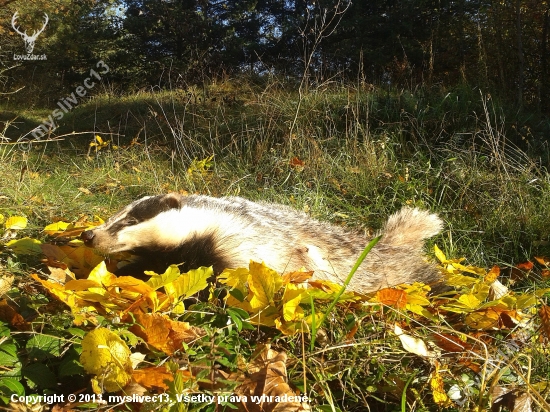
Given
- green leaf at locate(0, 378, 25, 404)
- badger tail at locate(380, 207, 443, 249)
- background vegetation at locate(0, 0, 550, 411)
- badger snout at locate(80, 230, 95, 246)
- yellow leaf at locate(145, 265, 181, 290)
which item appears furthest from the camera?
badger tail at locate(380, 207, 443, 249)

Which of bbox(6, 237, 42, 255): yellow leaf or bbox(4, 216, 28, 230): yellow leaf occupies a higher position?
bbox(4, 216, 28, 230): yellow leaf

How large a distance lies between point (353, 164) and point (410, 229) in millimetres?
1583

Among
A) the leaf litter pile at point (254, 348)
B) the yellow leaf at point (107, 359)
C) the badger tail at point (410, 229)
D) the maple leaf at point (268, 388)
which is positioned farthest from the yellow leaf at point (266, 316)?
the badger tail at point (410, 229)

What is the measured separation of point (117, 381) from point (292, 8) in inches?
673

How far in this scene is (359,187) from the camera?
12.4 ft

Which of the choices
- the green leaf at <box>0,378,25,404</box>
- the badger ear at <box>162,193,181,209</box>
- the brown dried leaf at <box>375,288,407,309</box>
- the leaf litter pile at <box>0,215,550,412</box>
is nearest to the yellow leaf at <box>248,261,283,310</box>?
the leaf litter pile at <box>0,215,550,412</box>

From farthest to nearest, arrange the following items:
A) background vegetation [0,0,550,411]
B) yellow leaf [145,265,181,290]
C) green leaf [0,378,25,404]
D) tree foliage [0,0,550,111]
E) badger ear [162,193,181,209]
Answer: tree foliage [0,0,550,111] < badger ear [162,193,181,209] < yellow leaf [145,265,181,290] < background vegetation [0,0,550,411] < green leaf [0,378,25,404]

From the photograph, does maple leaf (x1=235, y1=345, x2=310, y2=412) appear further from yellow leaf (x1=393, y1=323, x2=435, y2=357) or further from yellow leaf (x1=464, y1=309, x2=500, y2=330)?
yellow leaf (x1=464, y1=309, x2=500, y2=330)

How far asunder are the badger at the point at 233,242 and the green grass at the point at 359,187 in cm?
42

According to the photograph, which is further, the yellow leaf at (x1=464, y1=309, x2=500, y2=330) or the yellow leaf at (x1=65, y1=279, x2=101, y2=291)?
the yellow leaf at (x1=464, y1=309, x2=500, y2=330)

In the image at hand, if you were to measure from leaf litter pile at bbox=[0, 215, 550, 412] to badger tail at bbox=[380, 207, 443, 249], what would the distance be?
116cm

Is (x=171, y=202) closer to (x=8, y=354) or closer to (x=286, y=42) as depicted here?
(x=8, y=354)

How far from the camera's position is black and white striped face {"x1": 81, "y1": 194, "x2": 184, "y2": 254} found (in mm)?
1752

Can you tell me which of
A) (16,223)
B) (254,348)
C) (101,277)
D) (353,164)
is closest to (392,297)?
(254,348)
